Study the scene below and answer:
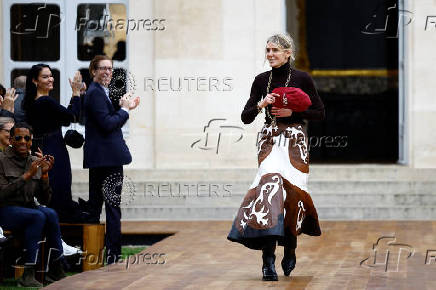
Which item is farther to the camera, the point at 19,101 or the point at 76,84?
the point at 19,101

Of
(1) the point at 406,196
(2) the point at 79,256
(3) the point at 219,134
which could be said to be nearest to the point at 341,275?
(2) the point at 79,256

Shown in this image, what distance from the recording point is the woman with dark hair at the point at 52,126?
36.5 feet

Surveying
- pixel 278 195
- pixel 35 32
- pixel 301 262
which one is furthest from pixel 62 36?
pixel 278 195

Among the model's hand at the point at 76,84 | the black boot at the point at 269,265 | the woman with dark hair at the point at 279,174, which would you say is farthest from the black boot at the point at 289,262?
the model's hand at the point at 76,84

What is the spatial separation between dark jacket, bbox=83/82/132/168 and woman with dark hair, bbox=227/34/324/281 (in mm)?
1576

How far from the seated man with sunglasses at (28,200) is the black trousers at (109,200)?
2.58 feet

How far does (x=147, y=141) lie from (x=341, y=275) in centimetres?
698

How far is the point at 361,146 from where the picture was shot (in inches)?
873

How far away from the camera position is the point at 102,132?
11.1 m

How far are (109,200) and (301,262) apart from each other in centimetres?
183

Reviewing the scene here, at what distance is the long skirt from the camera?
31.6 feet

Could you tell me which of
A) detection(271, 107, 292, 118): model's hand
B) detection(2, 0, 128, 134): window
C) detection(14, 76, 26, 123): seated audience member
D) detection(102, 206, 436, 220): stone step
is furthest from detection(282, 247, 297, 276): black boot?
detection(2, 0, 128, 134): window

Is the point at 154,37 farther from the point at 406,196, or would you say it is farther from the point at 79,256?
the point at 79,256

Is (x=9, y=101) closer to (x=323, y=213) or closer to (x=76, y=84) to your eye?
(x=76, y=84)
